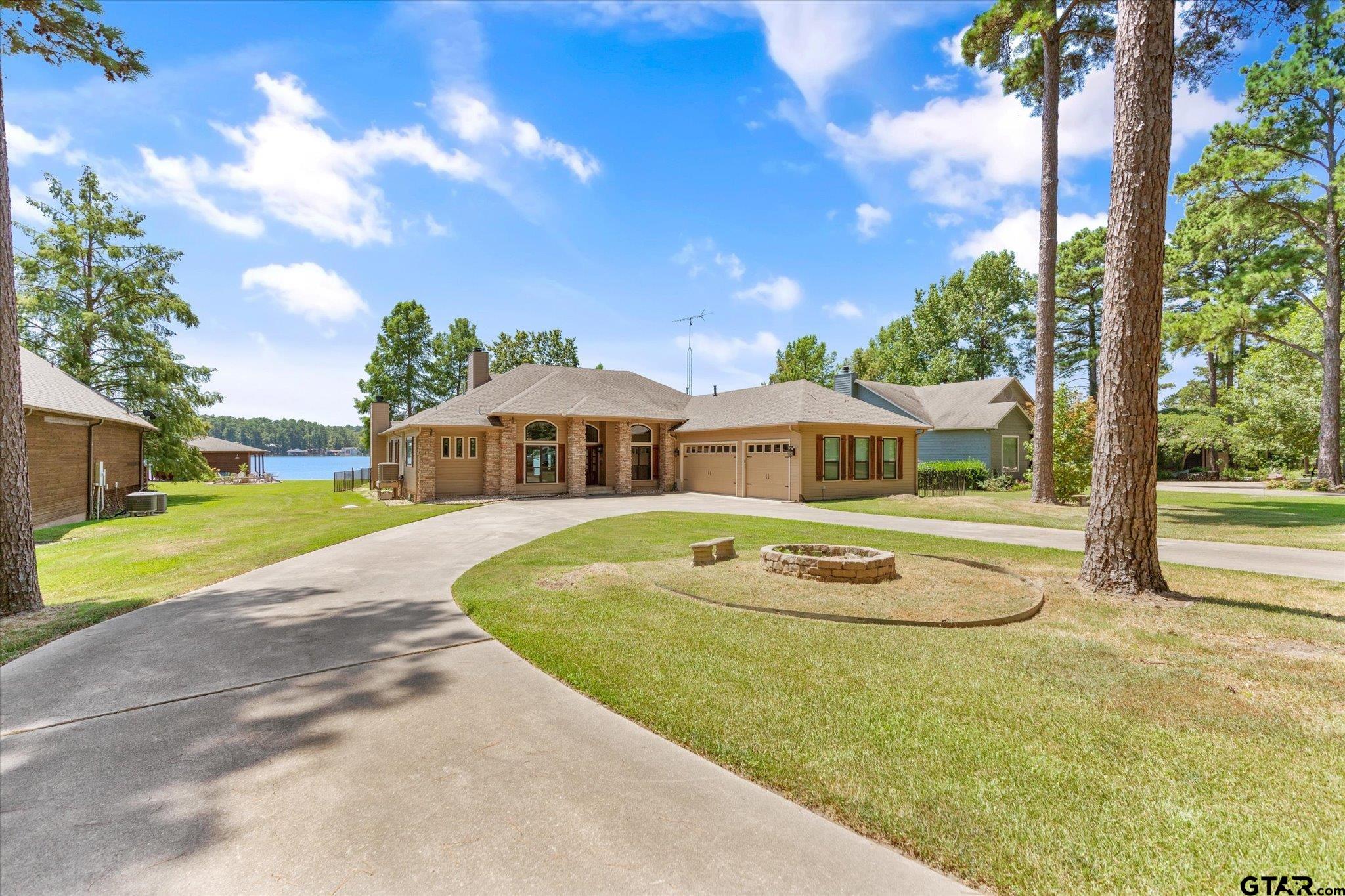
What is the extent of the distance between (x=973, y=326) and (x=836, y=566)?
42145mm

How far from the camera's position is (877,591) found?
6.98 meters

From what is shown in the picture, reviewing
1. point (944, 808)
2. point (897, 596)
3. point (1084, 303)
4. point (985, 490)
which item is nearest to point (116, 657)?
point (944, 808)

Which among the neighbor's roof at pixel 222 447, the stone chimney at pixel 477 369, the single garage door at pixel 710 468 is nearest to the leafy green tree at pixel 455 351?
the stone chimney at pixel 477 369

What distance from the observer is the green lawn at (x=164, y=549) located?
6227mm

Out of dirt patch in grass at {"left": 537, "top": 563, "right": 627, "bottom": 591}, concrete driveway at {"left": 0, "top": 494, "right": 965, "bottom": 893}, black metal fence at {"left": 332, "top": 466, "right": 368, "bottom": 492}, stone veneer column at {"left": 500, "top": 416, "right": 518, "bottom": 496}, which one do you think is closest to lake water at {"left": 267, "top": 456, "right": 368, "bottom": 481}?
black metal fence at {"left": 332, "top": 466, "right": 368, "bottom": 492}

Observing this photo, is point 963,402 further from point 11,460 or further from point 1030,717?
point 11,460

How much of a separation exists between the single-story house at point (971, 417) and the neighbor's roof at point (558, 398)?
10.6 m

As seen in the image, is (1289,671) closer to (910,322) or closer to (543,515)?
(543,515)

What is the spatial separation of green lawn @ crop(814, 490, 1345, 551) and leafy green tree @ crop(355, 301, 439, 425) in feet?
107

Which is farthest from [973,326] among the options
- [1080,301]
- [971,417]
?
[971,417]

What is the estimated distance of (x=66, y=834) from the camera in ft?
8.19

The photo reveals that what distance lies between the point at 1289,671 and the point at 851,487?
699 inches

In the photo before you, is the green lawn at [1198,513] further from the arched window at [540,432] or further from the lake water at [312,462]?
the lake water at [312,462]

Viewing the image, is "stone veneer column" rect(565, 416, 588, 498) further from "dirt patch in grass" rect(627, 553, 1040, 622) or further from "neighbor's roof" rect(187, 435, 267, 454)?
"neighbor's roof" rect(187, 435, 267, 454)
